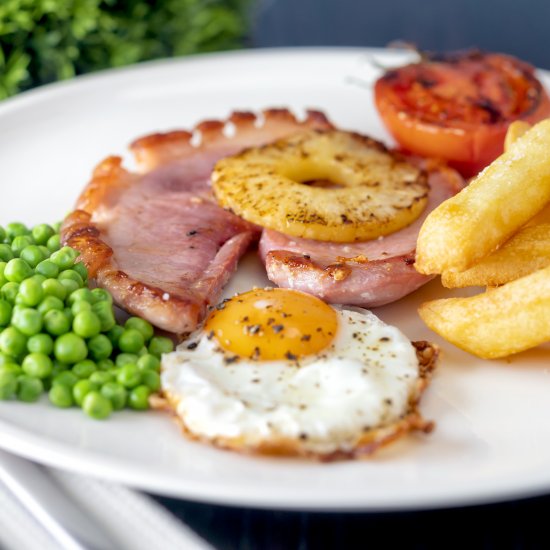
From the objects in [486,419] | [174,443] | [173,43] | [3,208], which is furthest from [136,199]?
[173,43]

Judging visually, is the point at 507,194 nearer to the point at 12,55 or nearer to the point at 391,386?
the point at 391,386

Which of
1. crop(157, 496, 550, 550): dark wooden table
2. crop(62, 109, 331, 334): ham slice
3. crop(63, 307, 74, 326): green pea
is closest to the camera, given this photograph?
crop(157, 496, 550, 550): dark wooden table

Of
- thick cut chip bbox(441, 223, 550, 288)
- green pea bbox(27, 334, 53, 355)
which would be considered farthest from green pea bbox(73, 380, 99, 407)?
thick cut chip bbox(441, 223, 550, 288)

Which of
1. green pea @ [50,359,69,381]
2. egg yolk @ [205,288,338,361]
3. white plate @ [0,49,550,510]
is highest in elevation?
egg yolk @ [205,288,338,361]

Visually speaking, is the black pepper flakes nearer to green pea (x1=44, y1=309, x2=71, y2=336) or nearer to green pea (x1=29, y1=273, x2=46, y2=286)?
green pea (x1=44, y1=309, x2=71, y2=336)

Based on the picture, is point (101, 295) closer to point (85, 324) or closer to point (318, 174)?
point (85, 324)

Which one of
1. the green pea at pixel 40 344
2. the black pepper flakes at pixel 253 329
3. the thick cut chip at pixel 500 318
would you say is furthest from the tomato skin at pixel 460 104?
the green pea at pixel 40 344

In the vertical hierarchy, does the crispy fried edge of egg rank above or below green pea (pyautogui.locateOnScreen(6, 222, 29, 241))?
below
